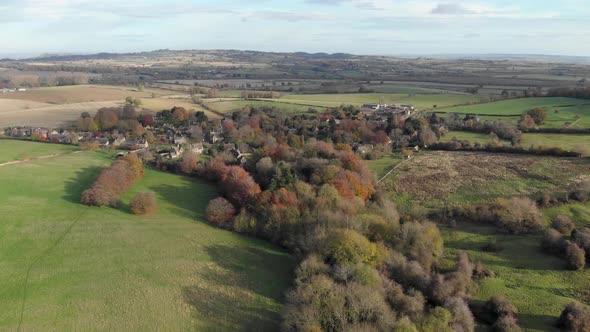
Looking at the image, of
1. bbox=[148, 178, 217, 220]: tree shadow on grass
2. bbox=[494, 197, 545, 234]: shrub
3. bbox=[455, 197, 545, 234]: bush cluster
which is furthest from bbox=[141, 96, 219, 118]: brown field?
bbox=[494, 197, 545, 234]: shrub

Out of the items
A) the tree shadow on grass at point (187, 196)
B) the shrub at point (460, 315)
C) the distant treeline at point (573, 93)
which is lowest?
the shrub at point (460, 315)

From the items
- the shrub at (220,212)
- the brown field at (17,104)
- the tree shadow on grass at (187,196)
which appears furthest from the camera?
the brown field at (17,104)

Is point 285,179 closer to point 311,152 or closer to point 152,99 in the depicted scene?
point 311,152

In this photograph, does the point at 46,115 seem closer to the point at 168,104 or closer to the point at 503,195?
the point at 168,104

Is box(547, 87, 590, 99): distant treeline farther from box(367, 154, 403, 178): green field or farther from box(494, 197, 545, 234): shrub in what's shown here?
box(494, 197, 545, 234): shrub

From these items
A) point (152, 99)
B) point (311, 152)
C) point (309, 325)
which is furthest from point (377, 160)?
point (152, 99)

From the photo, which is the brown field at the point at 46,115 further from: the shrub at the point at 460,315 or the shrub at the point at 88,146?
the shrub at the point at 460,315

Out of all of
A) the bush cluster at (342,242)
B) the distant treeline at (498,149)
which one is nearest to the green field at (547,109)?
the distant treeline at (498,149)
